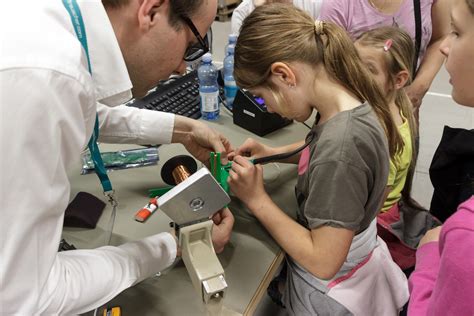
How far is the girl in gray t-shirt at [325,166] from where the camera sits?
898mm

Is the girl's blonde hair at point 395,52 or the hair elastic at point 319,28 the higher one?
the hair elastic at point 319,28

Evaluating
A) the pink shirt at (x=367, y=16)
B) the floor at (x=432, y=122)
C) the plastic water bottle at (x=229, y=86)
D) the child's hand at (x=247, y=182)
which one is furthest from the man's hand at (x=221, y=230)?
the floor at (x=432, y=122)

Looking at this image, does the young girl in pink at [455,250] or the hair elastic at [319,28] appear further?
the hair elastic at [319,28]

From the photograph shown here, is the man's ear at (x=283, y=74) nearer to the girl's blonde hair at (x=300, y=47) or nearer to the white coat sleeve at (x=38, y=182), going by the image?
the girl's blonde hair at (x=300, y=47)

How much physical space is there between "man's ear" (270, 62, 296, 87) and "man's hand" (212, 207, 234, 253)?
36 centimetres

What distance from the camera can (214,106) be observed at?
150cm

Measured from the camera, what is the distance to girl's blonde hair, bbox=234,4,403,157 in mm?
961

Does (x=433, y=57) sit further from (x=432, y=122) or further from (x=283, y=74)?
(x=432, y=122)

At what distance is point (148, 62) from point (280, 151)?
0.57m

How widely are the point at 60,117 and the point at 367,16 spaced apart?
1.45 metres

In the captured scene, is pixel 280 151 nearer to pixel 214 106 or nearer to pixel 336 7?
pixel 214 106

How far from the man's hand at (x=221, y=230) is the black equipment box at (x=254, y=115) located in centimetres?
47

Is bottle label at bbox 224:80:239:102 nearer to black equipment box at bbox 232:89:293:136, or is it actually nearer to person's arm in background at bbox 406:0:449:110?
black equipment box at bbox 232:89:293:136

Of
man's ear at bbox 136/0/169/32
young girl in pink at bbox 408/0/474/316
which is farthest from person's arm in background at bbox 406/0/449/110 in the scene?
man's ear at bbox 136/0/169/32
